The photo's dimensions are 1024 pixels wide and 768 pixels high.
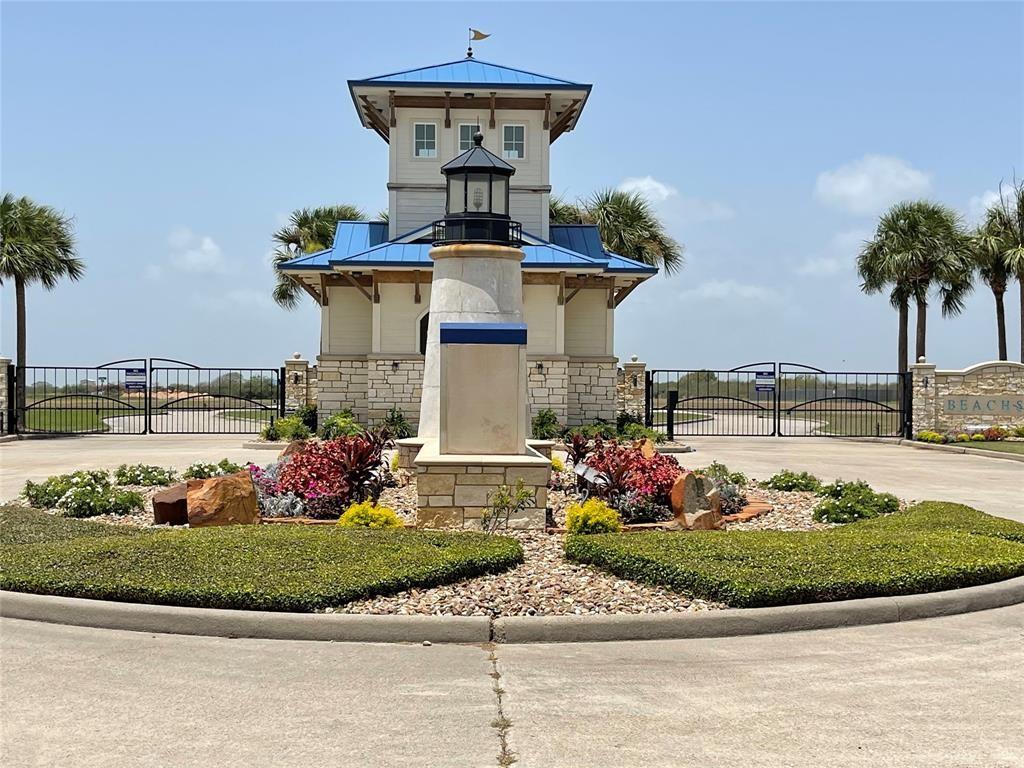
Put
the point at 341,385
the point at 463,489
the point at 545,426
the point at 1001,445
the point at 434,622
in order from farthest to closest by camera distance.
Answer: the point at 341,385 → the point at 1001,445 → the point at 545,426 → the point at 463,489 → the point at 434,622

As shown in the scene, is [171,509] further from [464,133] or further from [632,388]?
[632,388]

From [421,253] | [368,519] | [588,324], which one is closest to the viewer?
[368,519]

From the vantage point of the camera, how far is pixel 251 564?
8.48 m

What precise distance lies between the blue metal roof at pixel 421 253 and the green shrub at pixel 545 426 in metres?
3.98

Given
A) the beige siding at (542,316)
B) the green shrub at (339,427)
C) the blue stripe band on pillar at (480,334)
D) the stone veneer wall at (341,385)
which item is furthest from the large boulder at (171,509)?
the stone veneer wall at (341,385)

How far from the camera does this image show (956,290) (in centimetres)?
4041

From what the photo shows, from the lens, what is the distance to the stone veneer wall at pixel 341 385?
29.7 metres

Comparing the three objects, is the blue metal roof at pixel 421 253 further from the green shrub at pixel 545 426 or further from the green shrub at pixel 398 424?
the green shrub at pixel 545 426

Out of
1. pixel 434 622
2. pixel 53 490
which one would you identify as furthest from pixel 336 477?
pixel 434 622

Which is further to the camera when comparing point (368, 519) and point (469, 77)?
point (469, 77)

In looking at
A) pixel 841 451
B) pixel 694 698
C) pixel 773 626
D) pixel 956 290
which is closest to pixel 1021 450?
pixel 841 451

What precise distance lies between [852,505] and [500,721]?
834 centimetres

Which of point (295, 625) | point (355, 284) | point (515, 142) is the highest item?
point (515, 142)

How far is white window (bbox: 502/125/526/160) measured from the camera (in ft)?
100
